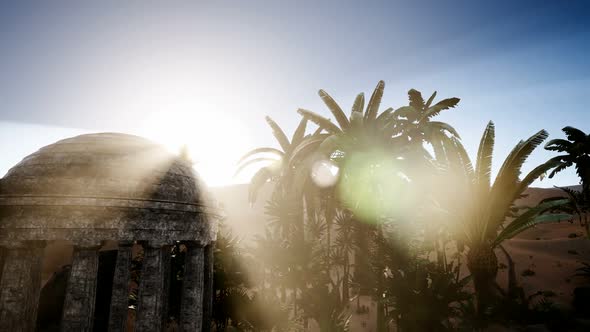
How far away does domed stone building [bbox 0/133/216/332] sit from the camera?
8.44m

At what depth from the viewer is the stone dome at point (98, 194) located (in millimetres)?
8484

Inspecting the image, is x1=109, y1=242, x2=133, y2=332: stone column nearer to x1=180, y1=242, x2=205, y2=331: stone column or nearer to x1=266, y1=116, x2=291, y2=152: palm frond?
x1=180, y1=242, x2=205, y2=331: stone column

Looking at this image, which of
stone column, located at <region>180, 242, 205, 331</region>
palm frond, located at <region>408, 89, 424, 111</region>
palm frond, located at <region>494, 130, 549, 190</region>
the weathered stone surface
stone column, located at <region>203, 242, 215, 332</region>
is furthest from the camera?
palm frond, located at <region>408, 89, 424, 111</region>

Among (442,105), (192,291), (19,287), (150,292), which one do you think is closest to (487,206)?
(442,105)

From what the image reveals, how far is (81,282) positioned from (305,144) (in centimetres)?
1264

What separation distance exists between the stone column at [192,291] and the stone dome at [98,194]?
830 millimetres

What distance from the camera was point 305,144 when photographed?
59.3ft

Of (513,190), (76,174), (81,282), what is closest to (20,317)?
(81,282)

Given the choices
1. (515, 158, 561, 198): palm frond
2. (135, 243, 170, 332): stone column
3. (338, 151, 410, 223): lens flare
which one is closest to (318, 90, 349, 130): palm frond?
(338, 151, 410, 223): lens flare

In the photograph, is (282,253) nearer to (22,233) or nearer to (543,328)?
(22,233)

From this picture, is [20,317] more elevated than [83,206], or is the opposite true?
[83,206]

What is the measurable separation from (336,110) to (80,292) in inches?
580

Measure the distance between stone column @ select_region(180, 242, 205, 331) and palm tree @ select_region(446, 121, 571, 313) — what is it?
12538 millimetres

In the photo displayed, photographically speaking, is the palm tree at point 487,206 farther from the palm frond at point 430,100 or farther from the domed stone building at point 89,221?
the domed stone building at point 89,221
